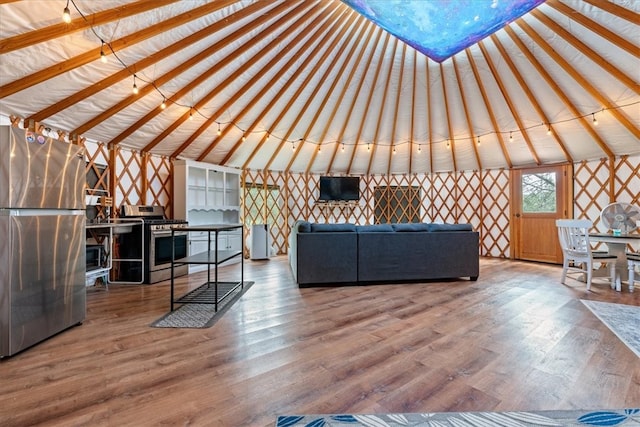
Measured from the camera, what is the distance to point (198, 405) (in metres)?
1.32

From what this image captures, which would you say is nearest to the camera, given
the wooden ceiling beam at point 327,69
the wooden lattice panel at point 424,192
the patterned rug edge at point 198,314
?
the patterned rug edge at point 198,314

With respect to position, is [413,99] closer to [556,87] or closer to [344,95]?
[344,95]

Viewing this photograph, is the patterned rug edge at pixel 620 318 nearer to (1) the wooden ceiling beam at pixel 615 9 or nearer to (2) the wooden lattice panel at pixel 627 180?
(1) the wooden ceiling beam at pixel 615 9

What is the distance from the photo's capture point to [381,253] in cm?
367

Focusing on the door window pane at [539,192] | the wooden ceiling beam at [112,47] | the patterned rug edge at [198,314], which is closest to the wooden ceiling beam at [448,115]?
the door window pane at [539,192]

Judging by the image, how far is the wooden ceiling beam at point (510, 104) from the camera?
356 centimetres

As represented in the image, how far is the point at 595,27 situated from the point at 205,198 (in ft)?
17.9

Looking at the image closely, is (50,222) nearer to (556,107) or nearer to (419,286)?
(419,286)

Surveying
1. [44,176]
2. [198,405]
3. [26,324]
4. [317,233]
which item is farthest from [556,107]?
[26,324]

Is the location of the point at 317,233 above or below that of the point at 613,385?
above

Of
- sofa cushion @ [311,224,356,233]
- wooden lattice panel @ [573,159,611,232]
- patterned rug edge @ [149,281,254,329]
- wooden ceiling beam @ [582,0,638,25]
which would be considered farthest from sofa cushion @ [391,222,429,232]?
wooden lattice panel @ [573,159,611,232]

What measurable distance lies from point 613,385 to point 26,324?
11.4 feet

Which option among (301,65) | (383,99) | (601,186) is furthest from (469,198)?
(301,65)

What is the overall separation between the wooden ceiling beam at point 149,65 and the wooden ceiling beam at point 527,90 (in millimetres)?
2884
